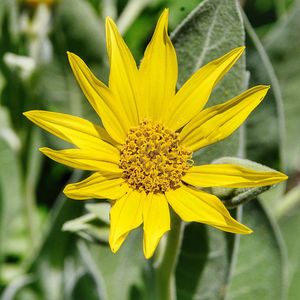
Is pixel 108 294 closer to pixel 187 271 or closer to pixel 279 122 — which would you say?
pixel 187 271

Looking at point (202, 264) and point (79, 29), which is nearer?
point (202, 264)

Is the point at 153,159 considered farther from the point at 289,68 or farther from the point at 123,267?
the point at 289,68

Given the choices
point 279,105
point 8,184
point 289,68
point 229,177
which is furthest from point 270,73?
point 8,184

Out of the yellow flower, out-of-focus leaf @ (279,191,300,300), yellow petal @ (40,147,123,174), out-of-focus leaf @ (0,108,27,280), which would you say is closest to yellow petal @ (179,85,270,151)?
the yellow flower

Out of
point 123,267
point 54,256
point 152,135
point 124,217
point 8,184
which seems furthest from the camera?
point 8,184

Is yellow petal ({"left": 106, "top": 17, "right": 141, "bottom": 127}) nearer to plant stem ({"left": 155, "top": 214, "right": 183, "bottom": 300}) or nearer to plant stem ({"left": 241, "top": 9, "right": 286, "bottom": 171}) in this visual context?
plant stem ({"left": 155, "top": 214, "right": 183, "bottom": 300})

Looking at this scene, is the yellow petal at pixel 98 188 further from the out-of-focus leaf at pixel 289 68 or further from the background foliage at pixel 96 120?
the out-of-focus leaf at pixel 289 68

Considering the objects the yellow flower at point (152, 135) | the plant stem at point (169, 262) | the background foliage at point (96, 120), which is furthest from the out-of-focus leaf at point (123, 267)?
the yellow flower at point (152, 135)
